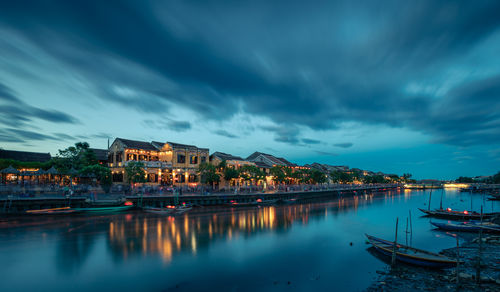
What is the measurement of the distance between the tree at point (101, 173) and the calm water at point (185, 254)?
1157 cm

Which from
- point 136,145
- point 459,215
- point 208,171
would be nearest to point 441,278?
point 459,215

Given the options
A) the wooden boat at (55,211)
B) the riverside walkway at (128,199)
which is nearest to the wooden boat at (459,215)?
the riverside walkway at (128,199)

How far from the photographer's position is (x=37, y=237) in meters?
26.2

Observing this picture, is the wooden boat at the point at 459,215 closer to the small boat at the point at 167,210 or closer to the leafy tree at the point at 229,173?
the leafy tree at the point at 229,173

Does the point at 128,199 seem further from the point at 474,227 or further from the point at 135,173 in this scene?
the point at 474,227

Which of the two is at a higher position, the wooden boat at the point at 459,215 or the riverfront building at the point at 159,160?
the riverfront building at the point at 159,160

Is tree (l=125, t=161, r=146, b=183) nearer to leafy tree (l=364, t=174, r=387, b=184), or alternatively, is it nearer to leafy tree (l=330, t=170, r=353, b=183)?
leafy tree (l=330, t=170, r=353, b=183)

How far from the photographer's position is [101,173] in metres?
46.7

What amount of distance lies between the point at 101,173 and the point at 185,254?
108 feet

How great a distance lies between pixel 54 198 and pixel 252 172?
41885 mm

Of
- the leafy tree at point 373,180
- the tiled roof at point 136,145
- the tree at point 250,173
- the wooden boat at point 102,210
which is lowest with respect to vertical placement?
the leafy tree at point 373,180

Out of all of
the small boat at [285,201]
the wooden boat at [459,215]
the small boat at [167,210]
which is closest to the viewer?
the wooden boat at [459,215]

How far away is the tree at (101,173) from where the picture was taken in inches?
1815

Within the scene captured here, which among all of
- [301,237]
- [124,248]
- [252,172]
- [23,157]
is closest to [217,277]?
[124,248]
